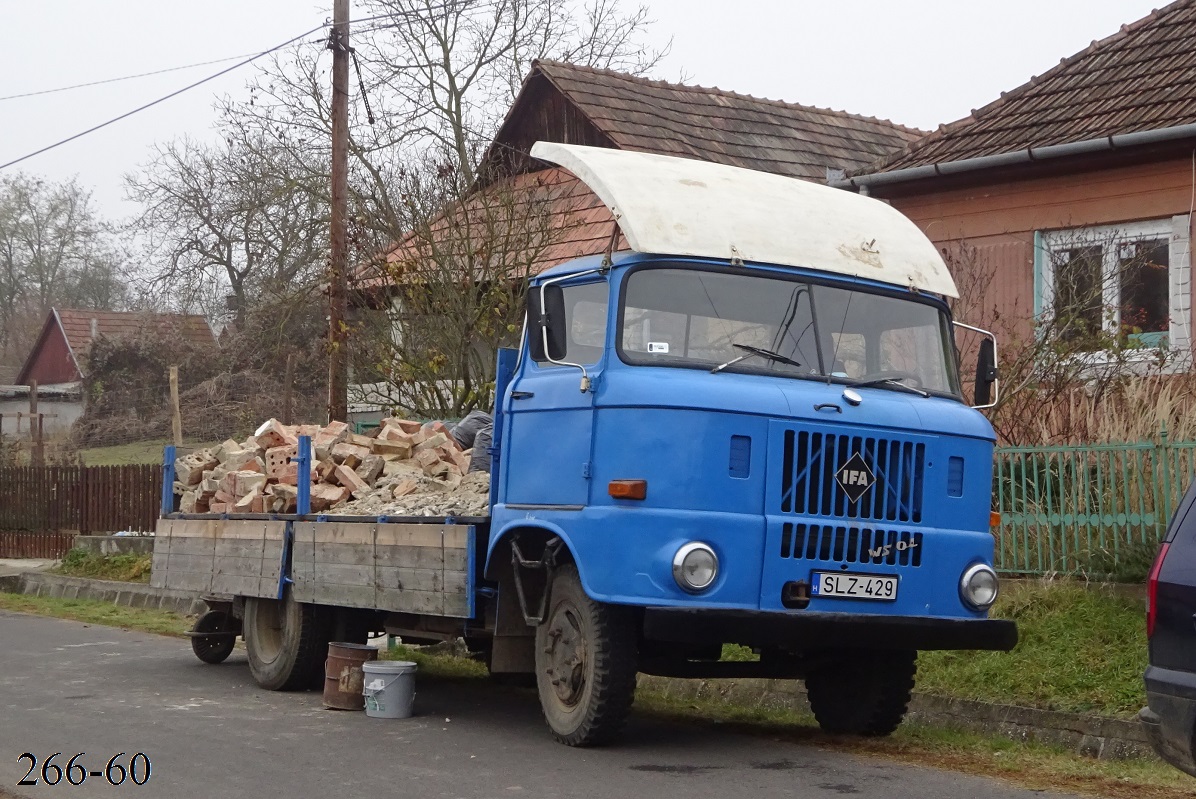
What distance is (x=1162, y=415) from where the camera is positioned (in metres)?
11.0

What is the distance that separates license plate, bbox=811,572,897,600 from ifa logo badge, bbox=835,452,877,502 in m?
0.39

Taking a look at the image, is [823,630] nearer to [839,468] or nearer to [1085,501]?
[839,468]

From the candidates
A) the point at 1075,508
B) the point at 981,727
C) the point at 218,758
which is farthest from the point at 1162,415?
the point at 218,758

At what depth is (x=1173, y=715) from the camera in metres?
5.20

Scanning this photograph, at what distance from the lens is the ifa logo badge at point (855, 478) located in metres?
7.43

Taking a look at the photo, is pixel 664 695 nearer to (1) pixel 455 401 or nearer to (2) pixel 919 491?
(2) pixel 919 491

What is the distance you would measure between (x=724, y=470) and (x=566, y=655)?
1.35 metres

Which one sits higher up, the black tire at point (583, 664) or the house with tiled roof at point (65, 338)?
the house with tiled roof at point (65, 338)

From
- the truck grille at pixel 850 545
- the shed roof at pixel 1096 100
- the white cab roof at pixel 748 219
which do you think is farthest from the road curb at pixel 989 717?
the shed roof at pixel 1096 100

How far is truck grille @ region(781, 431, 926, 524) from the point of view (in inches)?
289

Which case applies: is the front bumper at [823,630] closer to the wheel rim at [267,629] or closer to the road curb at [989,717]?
the road curb at [989,717]

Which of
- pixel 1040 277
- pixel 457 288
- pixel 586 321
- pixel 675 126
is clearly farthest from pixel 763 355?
pixel 675 126

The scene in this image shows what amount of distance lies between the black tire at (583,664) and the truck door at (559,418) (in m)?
0.47

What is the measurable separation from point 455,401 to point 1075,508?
8.10 metres
